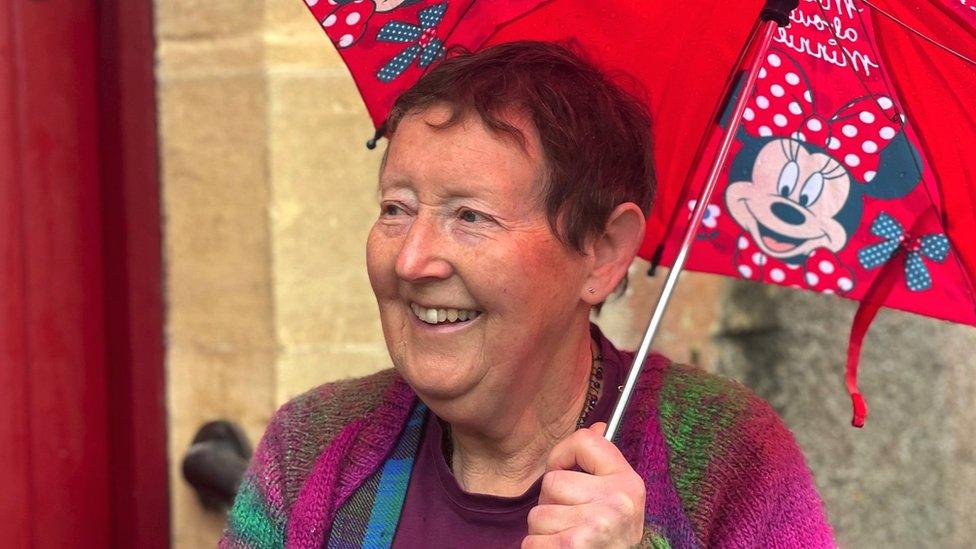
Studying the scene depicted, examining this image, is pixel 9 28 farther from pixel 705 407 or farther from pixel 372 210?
pixel 705 407

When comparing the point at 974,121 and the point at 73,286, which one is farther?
the point at 73,286


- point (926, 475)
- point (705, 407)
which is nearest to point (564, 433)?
point (705, 407)

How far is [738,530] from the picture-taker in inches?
71.9

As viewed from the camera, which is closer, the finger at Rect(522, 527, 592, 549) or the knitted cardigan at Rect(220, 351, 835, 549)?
the finger at Rect(522, 527, 592, 549)

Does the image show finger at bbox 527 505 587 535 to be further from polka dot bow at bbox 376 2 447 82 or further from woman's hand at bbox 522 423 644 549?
polka dot bow at bbox 376 2 447 82

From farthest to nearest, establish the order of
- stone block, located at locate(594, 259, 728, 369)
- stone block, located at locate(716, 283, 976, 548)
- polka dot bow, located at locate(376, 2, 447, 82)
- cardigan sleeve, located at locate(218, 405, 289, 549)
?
stone block, located at locate(716, 283, 976, 548), stone block, located at locate(594, 259, 728, 369), polka dot bow, located at locate(376, 2, 447, 82), cardigan sleeve, located at locate(218, 405, 289, 549)

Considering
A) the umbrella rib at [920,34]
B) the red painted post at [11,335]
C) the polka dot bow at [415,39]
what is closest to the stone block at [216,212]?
the red painted post at [11,335]

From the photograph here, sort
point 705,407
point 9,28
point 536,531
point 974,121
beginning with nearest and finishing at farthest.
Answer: point 536,531, point 974,121, point 705,407, point 9,28

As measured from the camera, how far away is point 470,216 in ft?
5.71

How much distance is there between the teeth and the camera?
5.69ft

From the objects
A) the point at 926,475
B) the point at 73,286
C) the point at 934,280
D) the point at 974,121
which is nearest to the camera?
the point at 974,121

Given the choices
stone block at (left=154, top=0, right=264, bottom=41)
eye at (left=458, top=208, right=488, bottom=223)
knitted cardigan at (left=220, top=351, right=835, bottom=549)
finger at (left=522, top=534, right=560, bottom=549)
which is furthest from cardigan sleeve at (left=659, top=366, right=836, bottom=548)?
stone block at (left=154, top=0, right=264, bottom=41)

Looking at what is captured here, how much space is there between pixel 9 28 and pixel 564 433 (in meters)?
1.54

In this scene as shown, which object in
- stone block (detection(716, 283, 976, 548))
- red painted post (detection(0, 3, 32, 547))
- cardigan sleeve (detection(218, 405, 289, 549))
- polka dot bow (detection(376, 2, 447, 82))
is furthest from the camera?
stone block (detection(716, 283, 976, 548))
